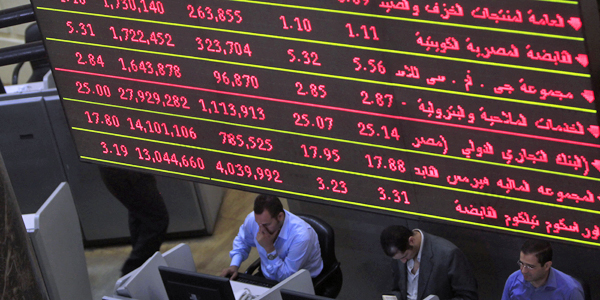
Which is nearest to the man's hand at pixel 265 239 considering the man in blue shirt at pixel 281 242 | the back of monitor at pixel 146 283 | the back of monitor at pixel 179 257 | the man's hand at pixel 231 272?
the man in blue shirt at pixel 281 242

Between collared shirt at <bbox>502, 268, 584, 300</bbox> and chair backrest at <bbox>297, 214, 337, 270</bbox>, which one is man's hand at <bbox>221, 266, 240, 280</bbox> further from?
collared shirt at <bbox>502, 268, 584, 300</bbox>

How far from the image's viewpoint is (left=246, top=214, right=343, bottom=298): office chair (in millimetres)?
4570

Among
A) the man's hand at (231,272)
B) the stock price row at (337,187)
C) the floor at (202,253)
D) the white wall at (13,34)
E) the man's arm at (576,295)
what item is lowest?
the floor at (202,253)

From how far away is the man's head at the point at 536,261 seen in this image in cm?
358

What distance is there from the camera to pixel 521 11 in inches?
81.3

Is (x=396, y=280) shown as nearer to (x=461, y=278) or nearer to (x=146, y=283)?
(x=461, y=278)

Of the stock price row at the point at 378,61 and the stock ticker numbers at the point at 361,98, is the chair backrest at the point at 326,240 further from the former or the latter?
the stock price row at the point at 378,61

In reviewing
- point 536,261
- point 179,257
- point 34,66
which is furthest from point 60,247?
point 34,66

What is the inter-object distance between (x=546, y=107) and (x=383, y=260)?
288cm

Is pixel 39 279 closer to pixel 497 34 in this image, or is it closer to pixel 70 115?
pixel 70 115

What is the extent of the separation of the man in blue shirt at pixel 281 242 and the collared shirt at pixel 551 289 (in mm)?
1253

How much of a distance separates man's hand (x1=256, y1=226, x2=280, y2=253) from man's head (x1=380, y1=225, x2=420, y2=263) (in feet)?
2.74

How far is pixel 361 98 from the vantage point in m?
2.46

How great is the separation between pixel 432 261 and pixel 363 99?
73.7 inches
